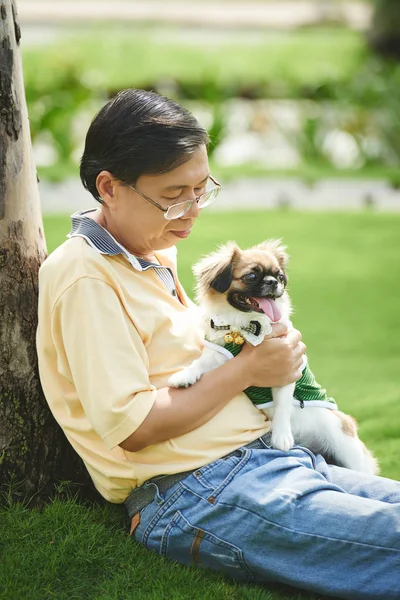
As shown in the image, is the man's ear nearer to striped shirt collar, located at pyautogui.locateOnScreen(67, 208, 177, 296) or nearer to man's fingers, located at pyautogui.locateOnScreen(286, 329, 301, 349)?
striped shirt collar, located at pyautogui.locateOnScreen(67, 208, 177, 296)

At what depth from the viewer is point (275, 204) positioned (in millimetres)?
8977

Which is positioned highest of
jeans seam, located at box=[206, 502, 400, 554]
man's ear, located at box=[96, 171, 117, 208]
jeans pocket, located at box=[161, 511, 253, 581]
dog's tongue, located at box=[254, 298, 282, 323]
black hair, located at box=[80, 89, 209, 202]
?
black hair, located at box=[80, 89, 209, 202]

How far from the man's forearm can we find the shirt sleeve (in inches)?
1.4

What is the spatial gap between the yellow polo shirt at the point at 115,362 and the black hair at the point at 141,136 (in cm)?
26

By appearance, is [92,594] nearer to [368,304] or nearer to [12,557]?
[12,557]

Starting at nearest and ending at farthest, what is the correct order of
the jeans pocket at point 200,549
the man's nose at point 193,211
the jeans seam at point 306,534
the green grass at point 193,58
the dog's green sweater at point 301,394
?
the jeans seam at point 306,534 < the jeans pocket at point 200,549 < the man's nose at point 193,211 < the dog's green sweater at point 301,394 < the green grass at point 193,58

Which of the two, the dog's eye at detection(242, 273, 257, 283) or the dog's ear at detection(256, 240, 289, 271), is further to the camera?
the dog's ear at detection(256, 240, 289, 271)

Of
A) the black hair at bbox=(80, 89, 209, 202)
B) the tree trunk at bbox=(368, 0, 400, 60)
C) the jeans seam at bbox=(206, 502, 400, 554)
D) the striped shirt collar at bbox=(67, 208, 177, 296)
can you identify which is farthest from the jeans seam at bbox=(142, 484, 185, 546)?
the tree trunk at bbox=(368, 0, 400, 60)

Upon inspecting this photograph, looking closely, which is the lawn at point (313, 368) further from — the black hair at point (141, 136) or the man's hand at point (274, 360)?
the black hair at point (141, 136)

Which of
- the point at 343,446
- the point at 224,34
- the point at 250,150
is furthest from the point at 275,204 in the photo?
the point at 224,34

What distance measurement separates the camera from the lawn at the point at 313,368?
8.48 ft

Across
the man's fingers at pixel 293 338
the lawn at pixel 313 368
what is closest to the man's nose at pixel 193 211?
the man's fingers at pixel 293 338

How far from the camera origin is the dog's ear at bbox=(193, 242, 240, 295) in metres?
2.84

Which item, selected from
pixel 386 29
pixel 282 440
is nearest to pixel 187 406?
pixel 282 440
